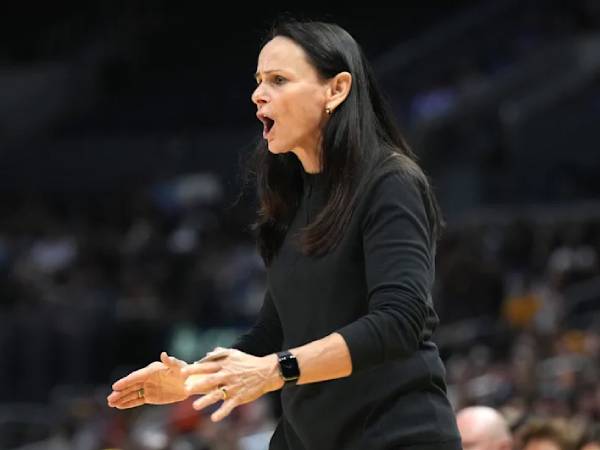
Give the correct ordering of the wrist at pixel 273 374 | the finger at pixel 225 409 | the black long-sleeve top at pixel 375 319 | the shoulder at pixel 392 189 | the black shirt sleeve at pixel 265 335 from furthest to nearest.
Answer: the black shirt sleeve at pixel 265 335, the shoulder at pixel 392 189, the black long-sleeve top at pixel 375 319, the wrist at pixel 273 374, the finger at pixel 225 409

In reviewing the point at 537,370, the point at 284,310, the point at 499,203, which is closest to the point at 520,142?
the point at 499,203

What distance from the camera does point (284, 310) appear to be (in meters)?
3.07

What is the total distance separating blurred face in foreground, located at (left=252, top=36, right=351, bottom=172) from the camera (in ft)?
9.82

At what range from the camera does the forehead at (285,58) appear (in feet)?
9.84

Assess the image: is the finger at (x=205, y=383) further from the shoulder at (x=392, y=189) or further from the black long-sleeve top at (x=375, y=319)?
the shoulder at (x=392, y=189)

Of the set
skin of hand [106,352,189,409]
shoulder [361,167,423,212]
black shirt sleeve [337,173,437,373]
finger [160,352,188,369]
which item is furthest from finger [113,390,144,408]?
shoulder [361,167,423,212]

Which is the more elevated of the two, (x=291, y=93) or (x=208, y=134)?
(x=208, y=134)

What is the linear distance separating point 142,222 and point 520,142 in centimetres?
437

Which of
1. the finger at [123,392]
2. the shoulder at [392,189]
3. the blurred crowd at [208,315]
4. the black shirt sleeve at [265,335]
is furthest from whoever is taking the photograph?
the blurred crowd at [208,315]

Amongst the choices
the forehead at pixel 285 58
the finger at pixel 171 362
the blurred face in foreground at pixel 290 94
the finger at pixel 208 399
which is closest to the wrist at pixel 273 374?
the finger at pixel 208 399

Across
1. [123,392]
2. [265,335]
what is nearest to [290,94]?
[265,335]

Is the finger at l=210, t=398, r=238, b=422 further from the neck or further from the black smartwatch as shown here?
the neck

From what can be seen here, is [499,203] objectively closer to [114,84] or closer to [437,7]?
[437,7]

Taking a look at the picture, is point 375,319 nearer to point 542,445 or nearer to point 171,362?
point 171,362
